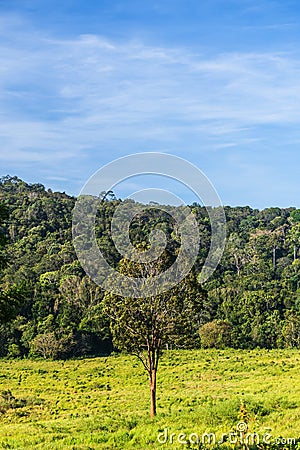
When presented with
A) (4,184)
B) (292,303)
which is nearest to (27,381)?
(292,303)

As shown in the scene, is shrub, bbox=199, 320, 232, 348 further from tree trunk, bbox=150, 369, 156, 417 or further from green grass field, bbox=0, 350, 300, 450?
tree trunk, bbox=150, 369, 156, 417

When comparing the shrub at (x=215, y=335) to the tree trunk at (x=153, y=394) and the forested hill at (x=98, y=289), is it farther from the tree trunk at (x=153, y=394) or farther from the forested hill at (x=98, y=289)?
the tree trunk at (x=153, y=394)

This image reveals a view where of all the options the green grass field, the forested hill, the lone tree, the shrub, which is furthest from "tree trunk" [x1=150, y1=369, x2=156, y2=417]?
→ the shrub

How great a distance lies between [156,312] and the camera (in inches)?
734

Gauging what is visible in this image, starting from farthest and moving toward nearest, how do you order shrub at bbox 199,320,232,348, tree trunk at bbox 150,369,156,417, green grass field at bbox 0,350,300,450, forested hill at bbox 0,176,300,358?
shrub at bbox 199,320,232,348, forested hill at bbox 0,176,300,358, tree trunk at bbox 150,369,156,417, green grass field at bbox 0,350,300,450

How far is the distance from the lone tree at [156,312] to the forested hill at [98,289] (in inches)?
528

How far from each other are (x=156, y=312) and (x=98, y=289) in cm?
→ 4162

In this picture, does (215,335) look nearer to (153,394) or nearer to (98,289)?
(98,289)

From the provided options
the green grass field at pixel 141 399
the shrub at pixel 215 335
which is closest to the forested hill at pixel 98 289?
the shrub at pixel 215 335

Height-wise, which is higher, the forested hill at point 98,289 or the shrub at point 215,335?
the forested hill at point 98,289

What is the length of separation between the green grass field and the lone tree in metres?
2.31

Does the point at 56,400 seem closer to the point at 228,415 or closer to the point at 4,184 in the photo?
the point at 228,415

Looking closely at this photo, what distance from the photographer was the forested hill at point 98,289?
1991 inches

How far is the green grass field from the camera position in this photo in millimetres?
14328
